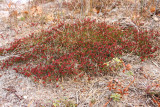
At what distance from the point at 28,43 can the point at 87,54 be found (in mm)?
1840

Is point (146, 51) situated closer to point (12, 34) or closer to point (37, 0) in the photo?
point (12, 34)

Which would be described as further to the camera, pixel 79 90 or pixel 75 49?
pixel 75 49

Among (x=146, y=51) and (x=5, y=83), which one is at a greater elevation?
(x=146, y=51)

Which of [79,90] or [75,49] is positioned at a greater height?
[75,49]

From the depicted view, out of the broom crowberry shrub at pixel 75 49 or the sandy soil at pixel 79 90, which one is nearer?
the sandy soil at pixel 79 90

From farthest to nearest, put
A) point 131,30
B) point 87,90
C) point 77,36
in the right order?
point 131,30
point 77,36
point 87,90

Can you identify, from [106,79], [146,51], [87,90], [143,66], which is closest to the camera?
[87,90]

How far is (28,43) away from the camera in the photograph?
428 cm

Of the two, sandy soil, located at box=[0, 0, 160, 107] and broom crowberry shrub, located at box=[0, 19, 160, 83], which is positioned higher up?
broom crowberry shrub, located at box=[0, 19, 160, 83]

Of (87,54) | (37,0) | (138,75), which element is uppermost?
(37,0)

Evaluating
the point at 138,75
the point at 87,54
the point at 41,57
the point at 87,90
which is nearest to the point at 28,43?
the point at 41,57

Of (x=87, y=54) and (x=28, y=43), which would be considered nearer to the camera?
(x=87, y=54)

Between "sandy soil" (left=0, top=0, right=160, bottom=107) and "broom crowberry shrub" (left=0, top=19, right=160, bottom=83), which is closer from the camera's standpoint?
"sandy soil" (left=0, top=0, right=160, bottom=107)

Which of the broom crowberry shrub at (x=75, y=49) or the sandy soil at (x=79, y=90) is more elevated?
the broom crowberry shrub at (x=75, y=49)
